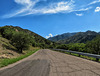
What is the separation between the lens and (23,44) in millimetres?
28438

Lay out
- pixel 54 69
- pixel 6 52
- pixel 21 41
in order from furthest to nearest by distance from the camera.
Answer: pixel 21 41 → pixel 6 52 → pixel 54 69

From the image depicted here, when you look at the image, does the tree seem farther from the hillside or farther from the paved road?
the paved road

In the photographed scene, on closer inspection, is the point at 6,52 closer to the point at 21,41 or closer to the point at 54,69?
the point at 21,41

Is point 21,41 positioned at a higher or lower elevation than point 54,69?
higher

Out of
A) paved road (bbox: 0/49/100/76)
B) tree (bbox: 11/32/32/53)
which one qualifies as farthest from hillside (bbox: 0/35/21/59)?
paved road (bbox: 0/49/100/76)

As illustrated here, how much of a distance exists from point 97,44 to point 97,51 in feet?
5.22

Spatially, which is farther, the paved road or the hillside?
the hillside

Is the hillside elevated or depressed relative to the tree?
depressed

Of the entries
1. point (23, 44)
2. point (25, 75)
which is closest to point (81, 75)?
point (25, 75)

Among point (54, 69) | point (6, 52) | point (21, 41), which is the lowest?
point (54, 69)

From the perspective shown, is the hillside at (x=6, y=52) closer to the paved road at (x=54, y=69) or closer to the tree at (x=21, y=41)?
the tree at (x=21, y=41)

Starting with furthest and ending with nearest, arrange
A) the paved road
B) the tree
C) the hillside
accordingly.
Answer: the tree → the hillside → the paved road

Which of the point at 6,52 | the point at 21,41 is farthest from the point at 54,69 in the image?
the point at 21,41

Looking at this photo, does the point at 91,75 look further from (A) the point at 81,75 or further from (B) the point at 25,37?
(B) the point at 25,37
